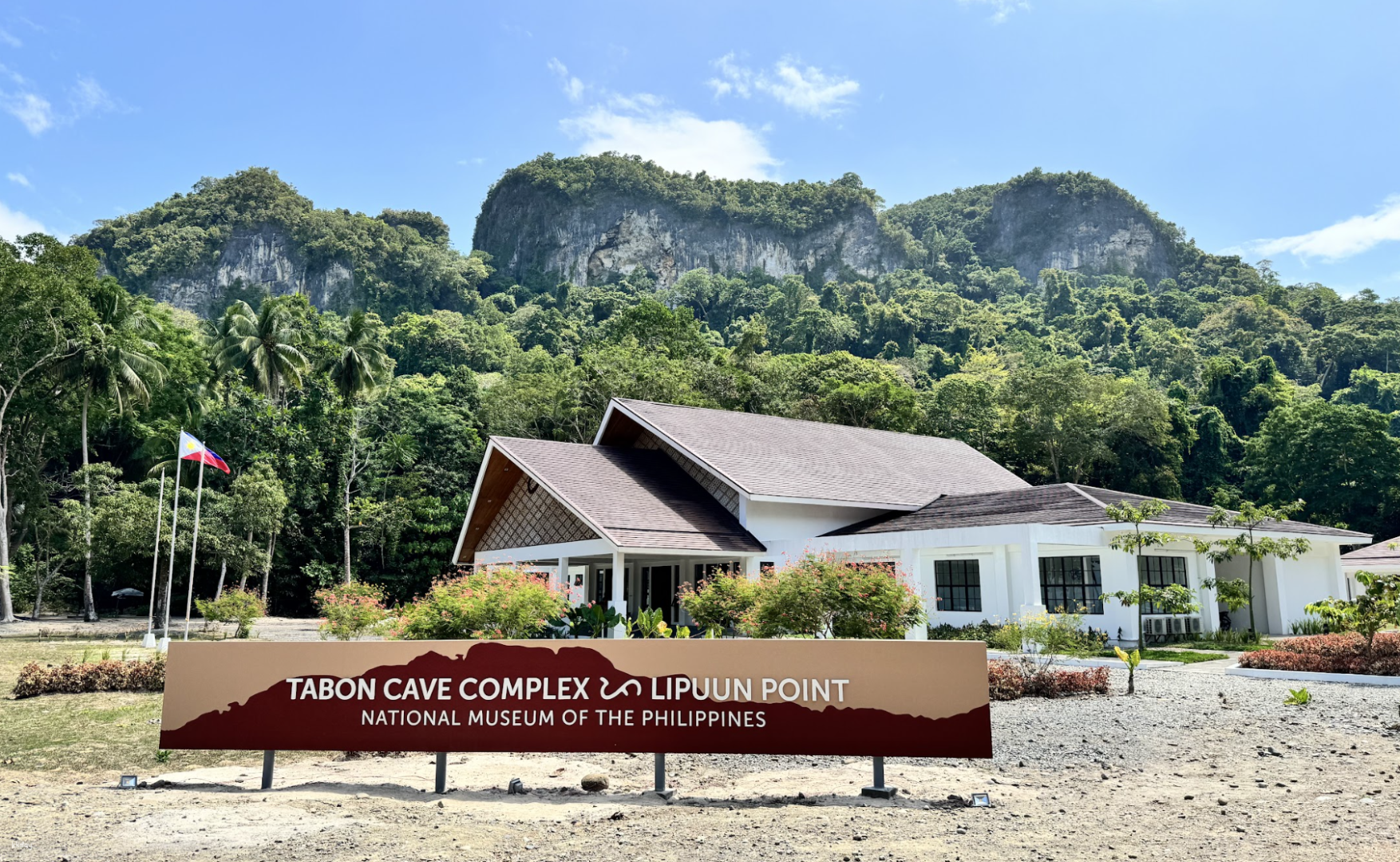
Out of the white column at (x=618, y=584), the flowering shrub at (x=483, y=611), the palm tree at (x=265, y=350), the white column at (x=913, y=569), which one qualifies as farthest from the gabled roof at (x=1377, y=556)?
the palm tree at (x=265, y=350)

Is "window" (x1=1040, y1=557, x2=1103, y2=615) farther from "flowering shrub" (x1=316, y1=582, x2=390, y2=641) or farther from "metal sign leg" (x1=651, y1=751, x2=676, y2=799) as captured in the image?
"metal sign leg" (x1=651, y1=751, x2=676, y2=799)

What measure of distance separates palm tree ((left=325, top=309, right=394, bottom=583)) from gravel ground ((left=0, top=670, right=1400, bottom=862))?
3429cm

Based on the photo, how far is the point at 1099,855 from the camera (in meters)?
5.66

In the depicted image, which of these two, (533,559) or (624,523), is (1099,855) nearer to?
(624,523)

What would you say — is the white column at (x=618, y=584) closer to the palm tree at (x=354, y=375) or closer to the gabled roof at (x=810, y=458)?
the gabled roof at (x=810, y=458)

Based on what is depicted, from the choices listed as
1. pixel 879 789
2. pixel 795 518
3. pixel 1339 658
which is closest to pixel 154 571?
pixel 795 518

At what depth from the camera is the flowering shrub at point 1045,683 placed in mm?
12414

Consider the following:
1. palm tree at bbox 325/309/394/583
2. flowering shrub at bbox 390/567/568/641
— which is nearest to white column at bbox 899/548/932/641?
flowering shrub at bbox 390/567/568/641

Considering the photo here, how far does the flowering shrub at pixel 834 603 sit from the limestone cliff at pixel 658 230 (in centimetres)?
11792

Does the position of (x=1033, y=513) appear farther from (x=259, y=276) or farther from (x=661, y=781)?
(x=259, y=276)

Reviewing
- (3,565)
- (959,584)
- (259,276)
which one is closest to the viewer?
(959,584)

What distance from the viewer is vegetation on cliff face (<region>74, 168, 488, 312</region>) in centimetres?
9419

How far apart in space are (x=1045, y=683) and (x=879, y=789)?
20.5 feet

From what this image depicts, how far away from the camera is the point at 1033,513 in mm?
20047
